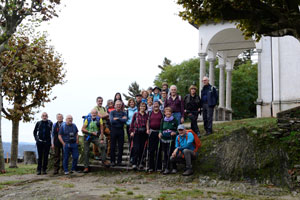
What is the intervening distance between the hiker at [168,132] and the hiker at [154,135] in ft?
0.78

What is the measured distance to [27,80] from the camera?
19.9 metres

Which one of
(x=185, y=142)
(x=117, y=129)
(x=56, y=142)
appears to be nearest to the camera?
(x=185, y=142)

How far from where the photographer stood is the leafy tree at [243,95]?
3944cm

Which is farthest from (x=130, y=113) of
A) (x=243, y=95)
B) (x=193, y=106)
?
(x=243, y=95)

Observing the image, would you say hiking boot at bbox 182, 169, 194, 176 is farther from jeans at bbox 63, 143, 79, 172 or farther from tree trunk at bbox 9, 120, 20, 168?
tree trunk at bbox 9, 120, 20, 168

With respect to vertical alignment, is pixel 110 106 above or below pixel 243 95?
below

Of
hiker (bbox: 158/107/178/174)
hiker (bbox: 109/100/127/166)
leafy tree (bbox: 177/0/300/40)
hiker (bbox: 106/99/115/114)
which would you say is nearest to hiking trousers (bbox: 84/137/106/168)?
hiker (bbox: 109/100/127/166)

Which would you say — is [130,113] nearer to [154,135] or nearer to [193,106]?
[154,135]

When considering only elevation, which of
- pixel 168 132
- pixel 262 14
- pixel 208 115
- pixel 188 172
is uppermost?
pixel 262 14

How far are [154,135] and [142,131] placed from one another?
44cm

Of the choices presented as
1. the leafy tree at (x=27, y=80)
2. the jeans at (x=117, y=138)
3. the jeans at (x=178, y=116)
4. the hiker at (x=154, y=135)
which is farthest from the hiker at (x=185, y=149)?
the leafy tree at (x=27, y=80)

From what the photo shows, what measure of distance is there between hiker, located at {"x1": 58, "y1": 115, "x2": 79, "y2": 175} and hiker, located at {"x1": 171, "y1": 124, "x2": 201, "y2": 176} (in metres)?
3.38

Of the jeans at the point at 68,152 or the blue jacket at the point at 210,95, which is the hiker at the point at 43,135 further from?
the blue jacket at the point at 210,95

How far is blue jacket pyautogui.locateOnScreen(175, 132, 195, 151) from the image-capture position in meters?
9.45
